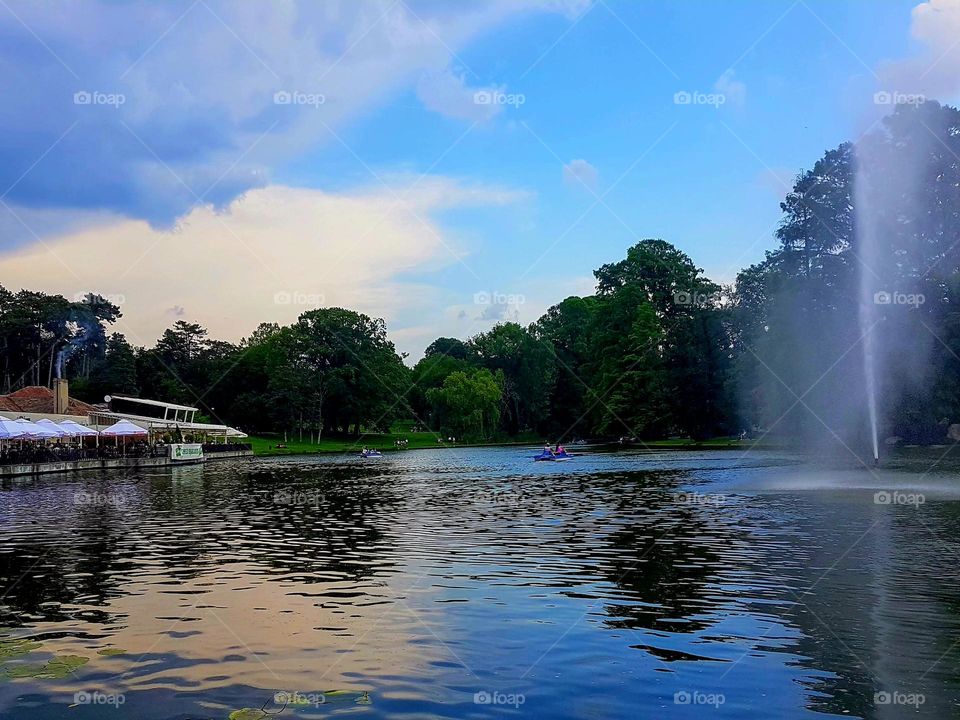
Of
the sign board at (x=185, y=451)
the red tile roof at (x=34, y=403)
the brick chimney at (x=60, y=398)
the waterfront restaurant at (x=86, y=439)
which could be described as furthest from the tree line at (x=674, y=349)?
the sign board at (x=185, y=451)

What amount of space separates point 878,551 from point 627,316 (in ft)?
318

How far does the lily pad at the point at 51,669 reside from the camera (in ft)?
35.6

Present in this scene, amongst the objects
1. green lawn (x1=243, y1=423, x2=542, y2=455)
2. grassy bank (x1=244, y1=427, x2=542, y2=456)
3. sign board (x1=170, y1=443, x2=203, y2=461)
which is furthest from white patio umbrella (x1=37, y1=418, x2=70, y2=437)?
green lawn (x1=243, y1=423, x2=542, y2=455)

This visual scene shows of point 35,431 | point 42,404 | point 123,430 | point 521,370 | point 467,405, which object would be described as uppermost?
point 521,370

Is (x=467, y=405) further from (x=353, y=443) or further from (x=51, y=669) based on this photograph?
(x=51, y=669)

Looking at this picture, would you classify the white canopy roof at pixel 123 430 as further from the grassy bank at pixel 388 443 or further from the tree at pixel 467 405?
the tree at pixel 467 405

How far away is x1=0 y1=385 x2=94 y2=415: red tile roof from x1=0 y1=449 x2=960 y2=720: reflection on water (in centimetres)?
6766

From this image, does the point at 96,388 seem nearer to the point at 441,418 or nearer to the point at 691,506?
the point at 441,418

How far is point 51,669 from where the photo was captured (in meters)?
11.1

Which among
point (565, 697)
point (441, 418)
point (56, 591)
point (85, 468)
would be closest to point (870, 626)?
point (565, 697)

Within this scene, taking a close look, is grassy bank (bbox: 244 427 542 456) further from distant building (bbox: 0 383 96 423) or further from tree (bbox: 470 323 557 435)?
distant building (bbox: 0 383 96 423)

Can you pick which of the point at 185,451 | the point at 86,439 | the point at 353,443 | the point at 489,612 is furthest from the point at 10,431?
the point at 353,443

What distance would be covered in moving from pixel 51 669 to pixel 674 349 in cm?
10129

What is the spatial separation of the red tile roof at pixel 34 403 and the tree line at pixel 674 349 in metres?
36.2
